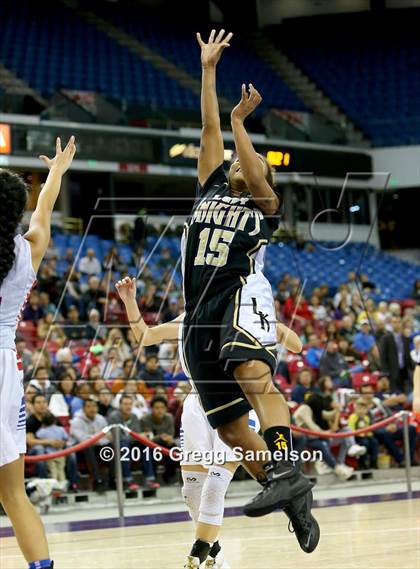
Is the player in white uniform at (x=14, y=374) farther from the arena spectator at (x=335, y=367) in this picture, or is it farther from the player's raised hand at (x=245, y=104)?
the arena spectator at (x=335, y=367)

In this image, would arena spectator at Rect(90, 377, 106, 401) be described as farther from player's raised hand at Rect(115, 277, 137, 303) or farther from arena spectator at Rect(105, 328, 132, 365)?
player's raised hand at Rect(115, 277, 137, 303)

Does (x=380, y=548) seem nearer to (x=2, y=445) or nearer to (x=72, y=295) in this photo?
(x=2, y=445)

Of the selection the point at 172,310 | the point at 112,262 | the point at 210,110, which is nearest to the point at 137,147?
the point at 112,262

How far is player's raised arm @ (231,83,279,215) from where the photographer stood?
5812 millimetres

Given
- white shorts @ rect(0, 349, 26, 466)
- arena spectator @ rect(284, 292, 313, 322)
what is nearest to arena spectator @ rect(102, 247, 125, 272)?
arena spectator @ rect(284, 292, 313, 322)

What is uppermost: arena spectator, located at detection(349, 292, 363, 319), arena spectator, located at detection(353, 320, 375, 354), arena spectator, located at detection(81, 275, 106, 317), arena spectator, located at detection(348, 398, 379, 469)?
arena spectator, located at detection(81, 275, 106, 317)

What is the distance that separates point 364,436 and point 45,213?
946cm

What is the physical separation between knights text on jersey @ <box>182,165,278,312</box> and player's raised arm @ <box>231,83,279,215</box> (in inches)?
4.9

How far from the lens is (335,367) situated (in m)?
15.9

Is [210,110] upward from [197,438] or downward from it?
upward

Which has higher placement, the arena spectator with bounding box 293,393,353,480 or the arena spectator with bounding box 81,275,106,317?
the arena spectator with bounding box 81,275,106,317

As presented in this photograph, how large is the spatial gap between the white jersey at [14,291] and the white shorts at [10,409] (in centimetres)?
10

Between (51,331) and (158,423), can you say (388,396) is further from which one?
(51,331)

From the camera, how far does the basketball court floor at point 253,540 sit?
8039mm
